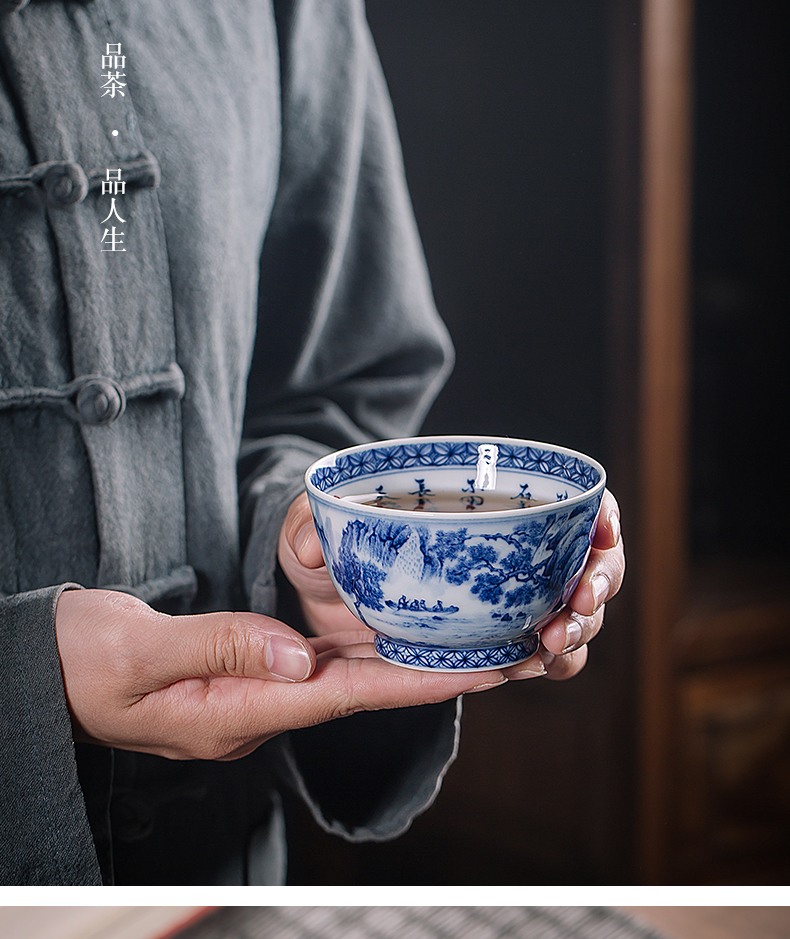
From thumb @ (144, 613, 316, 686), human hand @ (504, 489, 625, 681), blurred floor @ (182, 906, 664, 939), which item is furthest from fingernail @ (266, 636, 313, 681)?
blurred floor @ (182, 906, 664, 939)

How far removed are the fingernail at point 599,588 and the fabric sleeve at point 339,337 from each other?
0.54 ft

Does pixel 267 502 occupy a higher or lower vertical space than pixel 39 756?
higher

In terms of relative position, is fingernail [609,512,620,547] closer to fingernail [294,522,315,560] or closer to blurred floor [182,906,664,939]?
fingernail [294,522,315,560]

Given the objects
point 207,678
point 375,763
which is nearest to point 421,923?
point 375,763

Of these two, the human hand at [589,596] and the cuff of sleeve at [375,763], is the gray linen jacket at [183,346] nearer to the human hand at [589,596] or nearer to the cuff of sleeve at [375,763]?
the cuff of sleeve at [375,763]

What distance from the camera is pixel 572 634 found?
433 millimetres

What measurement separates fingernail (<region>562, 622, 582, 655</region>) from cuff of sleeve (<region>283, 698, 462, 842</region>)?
152 mm

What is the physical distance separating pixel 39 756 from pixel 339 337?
31 cm

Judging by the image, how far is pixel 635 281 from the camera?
56cm

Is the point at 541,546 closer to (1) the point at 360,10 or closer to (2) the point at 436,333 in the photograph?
(2) the point at 436,333

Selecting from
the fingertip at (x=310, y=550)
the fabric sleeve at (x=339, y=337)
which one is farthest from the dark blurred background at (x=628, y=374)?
the fingertip at (x=310, y=550)

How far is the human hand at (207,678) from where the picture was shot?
437mm

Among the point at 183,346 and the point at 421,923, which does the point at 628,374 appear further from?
the point at 421,923

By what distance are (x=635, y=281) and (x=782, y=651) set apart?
282 mm
